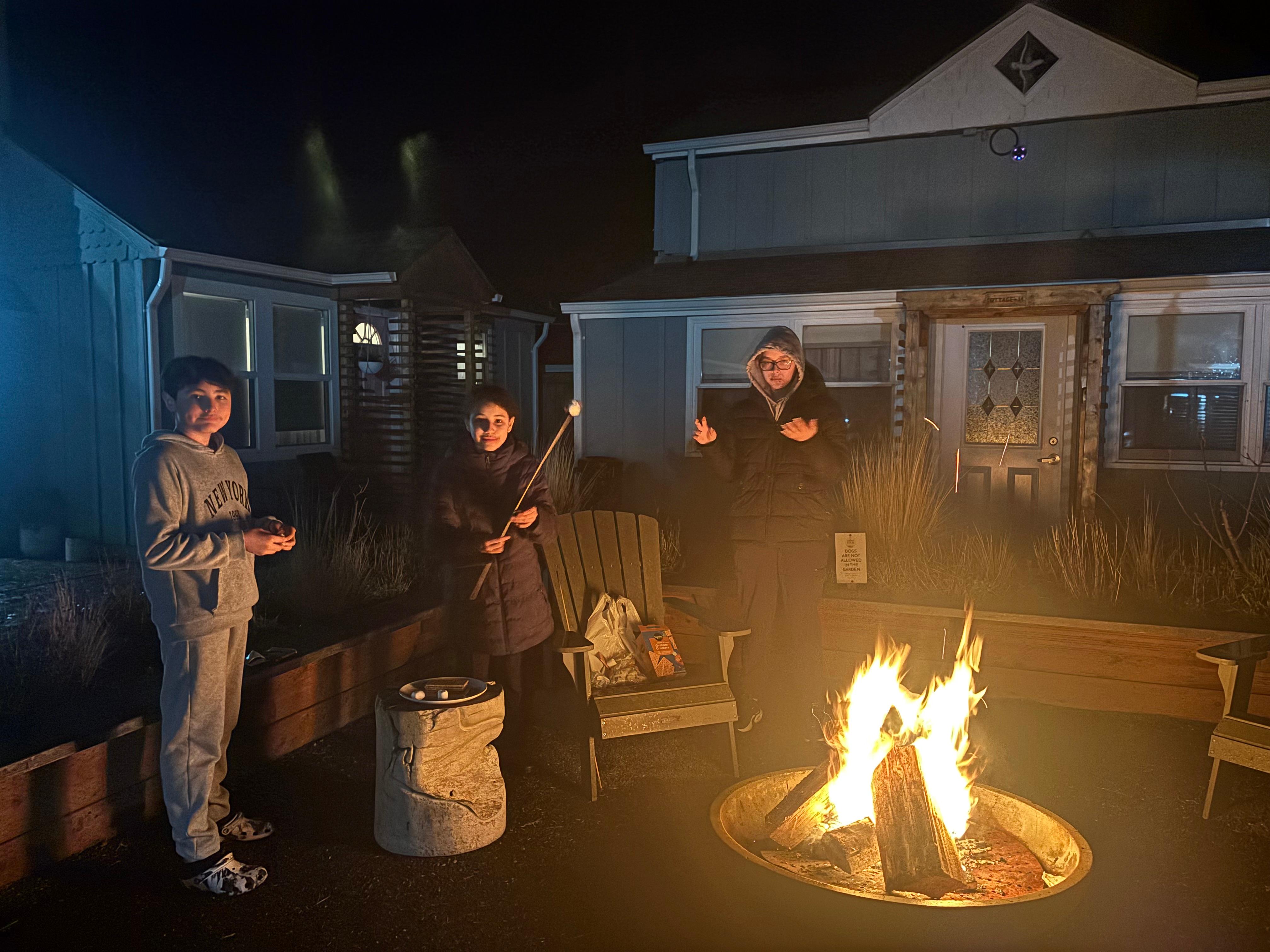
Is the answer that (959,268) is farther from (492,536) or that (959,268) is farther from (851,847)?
(851,847)

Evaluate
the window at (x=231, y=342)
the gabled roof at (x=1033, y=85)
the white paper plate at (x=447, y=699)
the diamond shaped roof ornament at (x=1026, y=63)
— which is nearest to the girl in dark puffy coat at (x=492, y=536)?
the white paper plate at (x=447, y=699)

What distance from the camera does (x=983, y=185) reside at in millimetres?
9367

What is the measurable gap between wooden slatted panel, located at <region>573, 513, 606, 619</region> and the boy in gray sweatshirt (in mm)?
1645

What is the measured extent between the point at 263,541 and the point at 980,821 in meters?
2.75

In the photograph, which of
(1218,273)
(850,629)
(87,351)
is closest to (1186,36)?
(1218,273)

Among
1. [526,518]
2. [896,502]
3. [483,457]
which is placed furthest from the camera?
[896,502]

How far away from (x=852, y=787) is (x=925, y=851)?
48 cm

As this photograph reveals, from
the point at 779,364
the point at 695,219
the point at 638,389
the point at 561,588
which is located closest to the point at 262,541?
the point at 561,588

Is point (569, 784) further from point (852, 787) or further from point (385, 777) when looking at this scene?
point (852, 787)

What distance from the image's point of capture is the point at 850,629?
5246 millimetres

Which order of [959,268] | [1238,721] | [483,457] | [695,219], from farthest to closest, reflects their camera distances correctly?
1. [695,219]
2. [959,268]
3. [483,457]
4. [1238,721]

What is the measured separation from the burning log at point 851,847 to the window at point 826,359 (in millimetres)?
5785

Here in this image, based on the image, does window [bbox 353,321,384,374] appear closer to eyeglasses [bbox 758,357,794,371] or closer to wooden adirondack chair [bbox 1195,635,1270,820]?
eyeglasses [bbox 758,357,794,371]

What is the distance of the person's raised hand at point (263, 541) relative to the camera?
306cm
